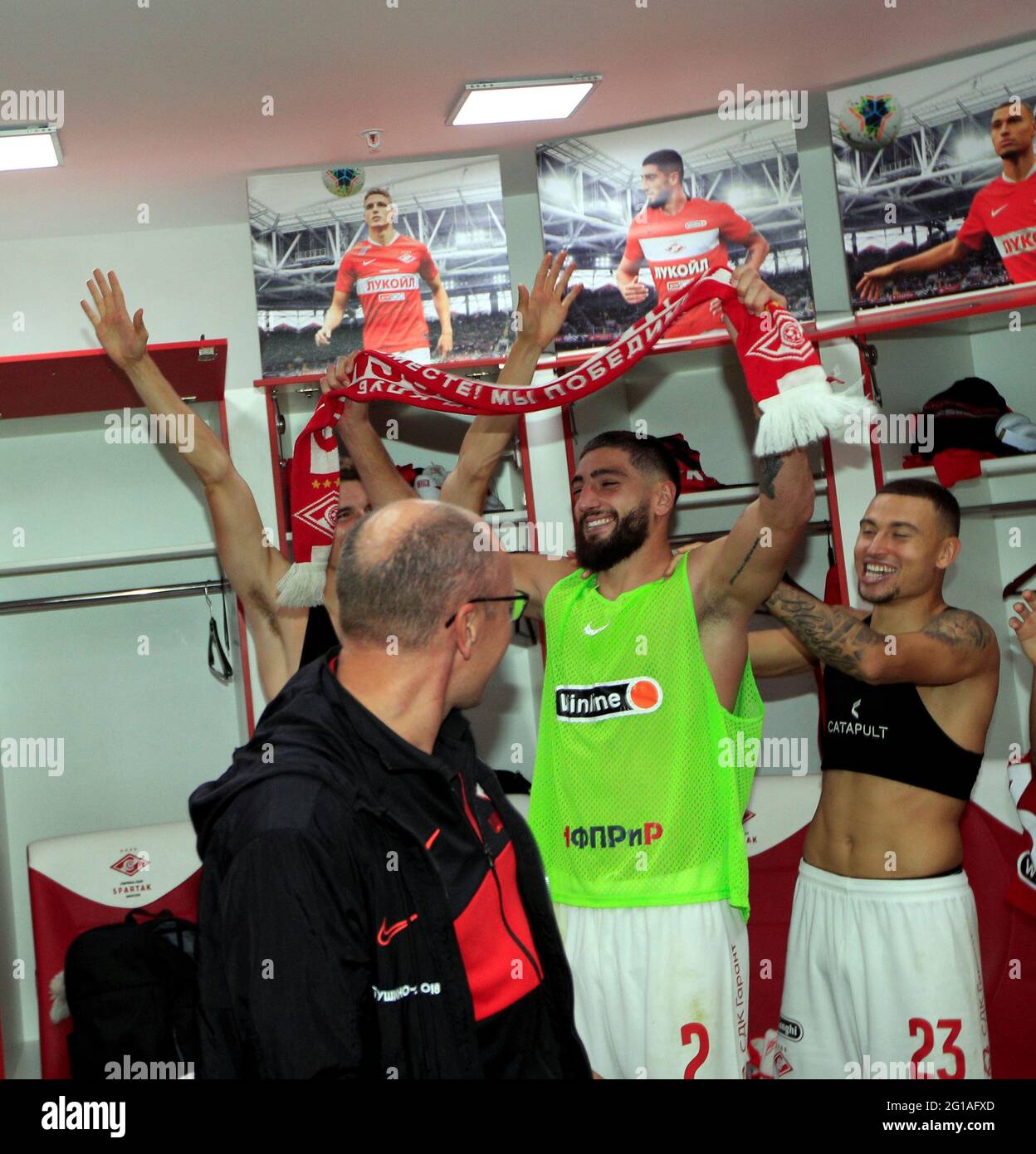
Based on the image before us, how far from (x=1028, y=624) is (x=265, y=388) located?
2.25 m

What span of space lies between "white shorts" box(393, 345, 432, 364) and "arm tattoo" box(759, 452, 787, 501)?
1.33 metres

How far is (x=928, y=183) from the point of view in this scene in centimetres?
362

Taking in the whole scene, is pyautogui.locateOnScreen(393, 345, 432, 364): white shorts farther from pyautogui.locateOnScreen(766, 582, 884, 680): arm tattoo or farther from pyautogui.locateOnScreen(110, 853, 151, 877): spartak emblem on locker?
pyautogui.locateOnScreen(110, 853, 151, 877): spartak emblem on locker

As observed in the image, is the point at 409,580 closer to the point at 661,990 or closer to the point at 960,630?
the point at 661,990

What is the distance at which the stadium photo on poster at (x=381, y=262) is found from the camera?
381 centimetres

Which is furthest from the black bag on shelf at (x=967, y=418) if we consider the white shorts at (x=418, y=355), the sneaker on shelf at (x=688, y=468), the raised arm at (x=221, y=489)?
the raised arm at (x=221, y=489)

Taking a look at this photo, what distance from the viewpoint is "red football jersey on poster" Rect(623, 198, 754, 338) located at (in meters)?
3.79

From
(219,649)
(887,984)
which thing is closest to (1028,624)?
(887,984)

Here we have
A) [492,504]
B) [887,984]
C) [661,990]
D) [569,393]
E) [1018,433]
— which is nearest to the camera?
[661,990]

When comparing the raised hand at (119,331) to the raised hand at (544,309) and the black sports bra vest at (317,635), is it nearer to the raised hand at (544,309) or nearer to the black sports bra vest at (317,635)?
the black sports bra vest at (317,635)

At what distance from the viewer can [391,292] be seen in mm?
3854

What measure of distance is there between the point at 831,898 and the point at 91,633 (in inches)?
104

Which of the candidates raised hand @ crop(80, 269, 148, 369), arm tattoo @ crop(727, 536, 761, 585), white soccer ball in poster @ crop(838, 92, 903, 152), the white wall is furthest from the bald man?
the white wall
